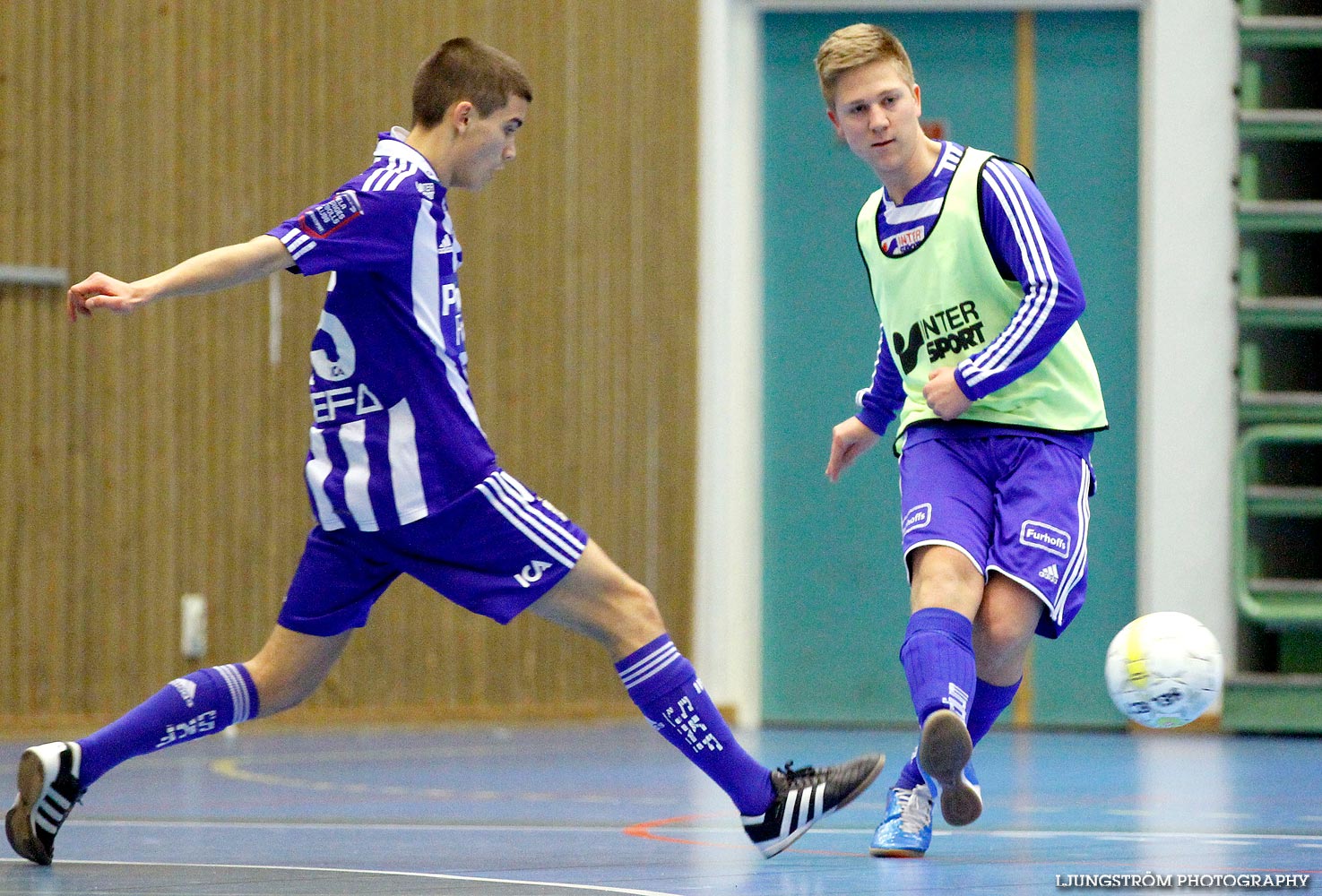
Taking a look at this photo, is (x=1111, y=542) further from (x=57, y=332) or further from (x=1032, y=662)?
(x=57, y=332)

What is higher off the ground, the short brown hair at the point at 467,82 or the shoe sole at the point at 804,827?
the short brown hair at the point at 467,82

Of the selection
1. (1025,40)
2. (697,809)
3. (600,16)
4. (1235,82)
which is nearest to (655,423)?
(600,16)

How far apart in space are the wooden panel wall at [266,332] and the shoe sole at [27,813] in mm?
4075

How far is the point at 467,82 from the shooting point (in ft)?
13.8

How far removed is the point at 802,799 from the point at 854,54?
62.6 inches

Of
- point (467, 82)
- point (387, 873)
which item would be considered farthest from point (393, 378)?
point (387, 873)

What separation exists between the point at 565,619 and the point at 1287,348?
21.0 ft

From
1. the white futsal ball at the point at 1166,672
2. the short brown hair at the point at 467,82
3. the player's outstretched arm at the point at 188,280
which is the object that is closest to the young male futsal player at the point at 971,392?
the white futsal ball at the point at 1166,672

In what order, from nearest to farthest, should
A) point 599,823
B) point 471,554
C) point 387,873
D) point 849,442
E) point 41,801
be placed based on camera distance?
point 387,873, point 41,801, point 471,554, point 849,442, point 599,823

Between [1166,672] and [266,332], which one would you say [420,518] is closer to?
[1166,672]

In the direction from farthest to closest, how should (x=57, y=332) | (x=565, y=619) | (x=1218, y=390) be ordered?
(x=1218, y=390)
(x=57, y=332)
(x=565, y=619)

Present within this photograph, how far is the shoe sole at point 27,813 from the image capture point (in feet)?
12.9

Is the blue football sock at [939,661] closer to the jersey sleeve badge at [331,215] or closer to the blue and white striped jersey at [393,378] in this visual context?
the blue and white striped jersey at [393,378]

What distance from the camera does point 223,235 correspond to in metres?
8.45
